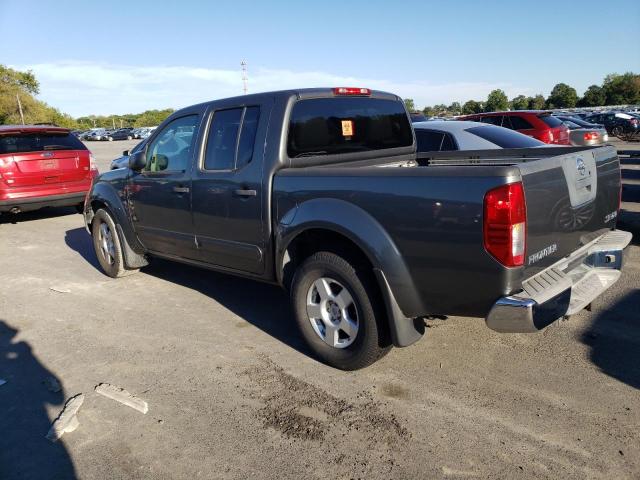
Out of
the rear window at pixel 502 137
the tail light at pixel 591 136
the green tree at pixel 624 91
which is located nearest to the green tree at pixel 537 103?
the green tree at pixel 624 91

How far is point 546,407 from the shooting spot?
3.00 meters

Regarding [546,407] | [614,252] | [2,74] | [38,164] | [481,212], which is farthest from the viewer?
[2,74]

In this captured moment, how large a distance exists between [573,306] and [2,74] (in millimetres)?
73999

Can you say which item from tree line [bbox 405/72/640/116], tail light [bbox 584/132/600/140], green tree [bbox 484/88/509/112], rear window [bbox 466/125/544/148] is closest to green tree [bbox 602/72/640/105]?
tree line [bbox 405/72/640/116]

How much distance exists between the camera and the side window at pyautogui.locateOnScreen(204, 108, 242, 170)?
13.7 ft

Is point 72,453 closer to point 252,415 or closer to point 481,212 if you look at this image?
point 252,415

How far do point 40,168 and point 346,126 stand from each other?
271 inches

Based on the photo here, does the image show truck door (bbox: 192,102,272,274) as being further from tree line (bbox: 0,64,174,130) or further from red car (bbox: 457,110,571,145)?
tree line (bbox: 0,64,174,130)

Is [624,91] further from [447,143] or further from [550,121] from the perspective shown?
[447,143]

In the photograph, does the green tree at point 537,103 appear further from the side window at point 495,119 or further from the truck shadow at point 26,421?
the truck shadow at point 26,421

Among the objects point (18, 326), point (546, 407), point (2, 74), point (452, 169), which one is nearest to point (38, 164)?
point (18, 326)

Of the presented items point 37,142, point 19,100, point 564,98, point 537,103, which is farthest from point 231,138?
point 564,98

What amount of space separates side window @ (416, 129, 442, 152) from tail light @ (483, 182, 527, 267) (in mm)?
4432

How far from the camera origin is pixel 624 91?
73438mm
